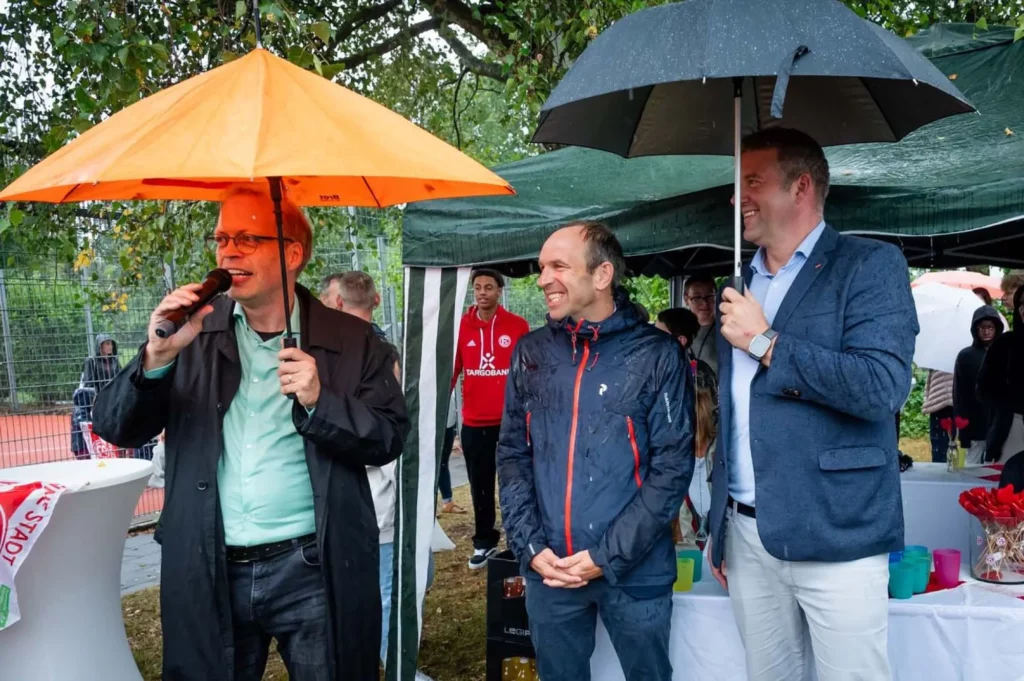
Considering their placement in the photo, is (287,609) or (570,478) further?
(570,478)

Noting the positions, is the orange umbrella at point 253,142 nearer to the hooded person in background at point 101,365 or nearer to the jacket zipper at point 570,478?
the jacket zipper at point 570,478

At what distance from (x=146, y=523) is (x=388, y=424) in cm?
637

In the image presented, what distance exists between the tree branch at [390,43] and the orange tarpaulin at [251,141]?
491 centimetres

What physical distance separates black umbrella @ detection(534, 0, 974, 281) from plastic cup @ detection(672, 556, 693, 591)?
1.26 meters

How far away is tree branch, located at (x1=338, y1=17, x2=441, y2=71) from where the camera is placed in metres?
6.80

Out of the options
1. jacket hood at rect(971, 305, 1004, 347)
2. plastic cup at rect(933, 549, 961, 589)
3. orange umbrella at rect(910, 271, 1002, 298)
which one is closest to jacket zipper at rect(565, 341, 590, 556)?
plastic cup at rect(933, 549, 961, 589)

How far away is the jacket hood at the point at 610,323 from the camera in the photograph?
2.62 m

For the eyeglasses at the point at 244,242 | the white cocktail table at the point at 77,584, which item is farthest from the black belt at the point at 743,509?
the white cocktail table at the point at 77,584

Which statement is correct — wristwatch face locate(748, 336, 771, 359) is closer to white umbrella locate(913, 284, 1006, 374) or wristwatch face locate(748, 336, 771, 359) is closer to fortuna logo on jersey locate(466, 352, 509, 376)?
fortuna logo on jersey locate(466, 352, 509, 376)

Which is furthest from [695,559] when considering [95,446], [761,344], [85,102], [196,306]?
[95,446]

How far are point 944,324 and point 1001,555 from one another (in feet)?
13.1

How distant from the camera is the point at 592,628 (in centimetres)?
267

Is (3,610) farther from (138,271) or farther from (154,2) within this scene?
(138,271)

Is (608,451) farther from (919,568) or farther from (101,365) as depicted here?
(101,365)
